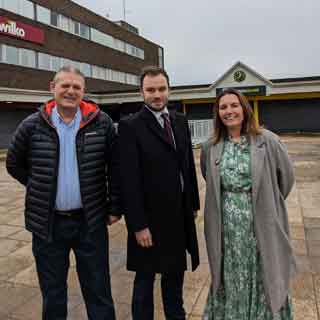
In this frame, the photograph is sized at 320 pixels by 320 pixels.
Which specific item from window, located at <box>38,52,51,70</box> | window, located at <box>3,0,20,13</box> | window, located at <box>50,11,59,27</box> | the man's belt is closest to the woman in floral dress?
the man's belt

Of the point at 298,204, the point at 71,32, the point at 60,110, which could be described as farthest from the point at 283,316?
the point at 71,32

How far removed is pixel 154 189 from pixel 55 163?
2.14 ft

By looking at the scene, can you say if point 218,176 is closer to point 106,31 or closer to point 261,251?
point 261,251

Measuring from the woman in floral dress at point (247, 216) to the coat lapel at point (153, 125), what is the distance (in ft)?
1.16

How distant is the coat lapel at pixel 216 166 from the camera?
2396mm

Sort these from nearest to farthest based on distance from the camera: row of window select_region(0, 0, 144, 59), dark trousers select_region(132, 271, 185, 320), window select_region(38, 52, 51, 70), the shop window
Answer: dark trousers select_region(132, 271, 185, 320) < row of window select_region(0, 0, 144, 59) < window select_region(38, 52, 51, 70) < the shop window

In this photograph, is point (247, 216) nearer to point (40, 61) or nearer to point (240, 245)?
point (240, 245)

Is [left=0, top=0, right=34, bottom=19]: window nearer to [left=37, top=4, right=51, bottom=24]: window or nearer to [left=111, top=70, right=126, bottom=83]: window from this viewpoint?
[left=37, top=4, right=51, bottom=24]: window

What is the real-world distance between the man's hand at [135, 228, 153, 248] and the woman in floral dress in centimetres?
42

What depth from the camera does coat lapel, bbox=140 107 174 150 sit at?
7.93ft

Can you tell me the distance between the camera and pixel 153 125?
7.98ft

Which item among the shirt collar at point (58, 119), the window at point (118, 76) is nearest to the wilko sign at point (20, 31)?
the window at point (118, 76)

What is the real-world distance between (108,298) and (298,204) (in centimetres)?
505

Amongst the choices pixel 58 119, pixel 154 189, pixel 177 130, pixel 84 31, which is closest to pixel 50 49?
pixel 84 31
